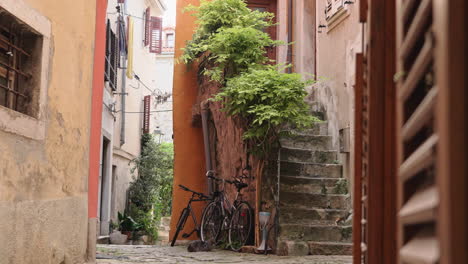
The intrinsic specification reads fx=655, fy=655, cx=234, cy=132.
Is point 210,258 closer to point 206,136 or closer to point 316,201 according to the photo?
point 316,201

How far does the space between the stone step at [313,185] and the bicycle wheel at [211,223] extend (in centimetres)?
122

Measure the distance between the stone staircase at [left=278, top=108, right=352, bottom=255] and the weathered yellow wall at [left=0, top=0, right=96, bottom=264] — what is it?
310 cm

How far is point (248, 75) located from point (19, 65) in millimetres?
4401

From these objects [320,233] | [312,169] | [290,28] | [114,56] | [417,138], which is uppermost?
[290,28]

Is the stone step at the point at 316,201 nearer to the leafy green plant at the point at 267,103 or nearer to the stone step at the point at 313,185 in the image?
the stone step at the point at 313,185

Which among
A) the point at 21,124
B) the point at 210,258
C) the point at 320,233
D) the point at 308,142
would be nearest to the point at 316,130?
→ the point at 308,142

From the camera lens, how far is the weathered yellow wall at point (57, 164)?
4.86 m

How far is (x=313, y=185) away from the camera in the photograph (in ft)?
30.8

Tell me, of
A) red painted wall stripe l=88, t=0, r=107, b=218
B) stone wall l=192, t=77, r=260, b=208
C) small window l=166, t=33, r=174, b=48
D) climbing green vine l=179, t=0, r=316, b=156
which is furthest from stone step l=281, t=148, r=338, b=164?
small window l=166, t=33, r=174, b=48

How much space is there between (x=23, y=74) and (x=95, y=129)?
1.97m

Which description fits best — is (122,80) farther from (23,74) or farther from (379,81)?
(379,81)

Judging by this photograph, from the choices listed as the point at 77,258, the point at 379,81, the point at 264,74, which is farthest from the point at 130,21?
the point at 379,81

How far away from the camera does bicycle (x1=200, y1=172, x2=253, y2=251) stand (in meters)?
9.26

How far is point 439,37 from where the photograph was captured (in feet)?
3.10
